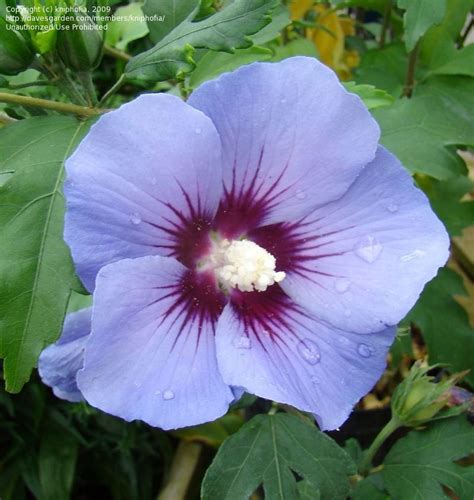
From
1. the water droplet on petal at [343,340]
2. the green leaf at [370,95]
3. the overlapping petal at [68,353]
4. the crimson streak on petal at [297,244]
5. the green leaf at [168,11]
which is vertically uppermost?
the green leaf at [168,11]

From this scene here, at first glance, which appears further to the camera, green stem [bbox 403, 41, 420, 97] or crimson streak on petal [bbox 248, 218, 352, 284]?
green stem [bbox 403, 41, 420, 97]

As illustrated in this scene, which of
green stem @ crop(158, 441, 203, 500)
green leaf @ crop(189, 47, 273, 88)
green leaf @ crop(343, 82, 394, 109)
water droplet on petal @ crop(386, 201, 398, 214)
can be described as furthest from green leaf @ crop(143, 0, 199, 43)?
green stem @ crop(158, 441, 203, 500)

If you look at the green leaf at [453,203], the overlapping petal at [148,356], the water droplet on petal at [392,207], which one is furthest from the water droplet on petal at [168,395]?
the green leaf at [453,203]

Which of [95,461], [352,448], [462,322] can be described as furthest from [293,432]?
[95,461]

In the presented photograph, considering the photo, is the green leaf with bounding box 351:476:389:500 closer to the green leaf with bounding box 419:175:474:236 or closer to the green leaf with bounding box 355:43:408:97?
the green leaf with bounding box 419:175:474:236

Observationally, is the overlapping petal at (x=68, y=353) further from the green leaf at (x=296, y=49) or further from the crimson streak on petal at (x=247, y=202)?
the green leaf at (x=296, y=49)

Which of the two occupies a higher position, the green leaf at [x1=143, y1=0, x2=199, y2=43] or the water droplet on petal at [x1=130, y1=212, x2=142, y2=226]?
the green leaf at [x1=143, y1=0, x2=199, y2=43]

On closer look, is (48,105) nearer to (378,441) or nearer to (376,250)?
(376,250)
